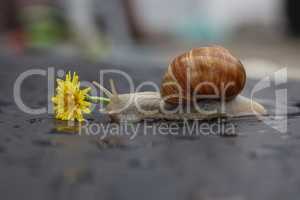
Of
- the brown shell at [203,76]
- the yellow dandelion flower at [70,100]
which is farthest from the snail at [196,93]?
the yellow dandelion flower at [70,100]

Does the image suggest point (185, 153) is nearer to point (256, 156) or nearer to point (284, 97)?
point (256, 156)

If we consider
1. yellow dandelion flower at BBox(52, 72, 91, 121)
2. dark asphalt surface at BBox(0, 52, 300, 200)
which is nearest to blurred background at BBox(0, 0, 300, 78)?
yellow dandelion flower at BBox(52, 72, 91, 121)

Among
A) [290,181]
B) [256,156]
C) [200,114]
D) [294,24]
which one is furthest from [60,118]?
[294,24]

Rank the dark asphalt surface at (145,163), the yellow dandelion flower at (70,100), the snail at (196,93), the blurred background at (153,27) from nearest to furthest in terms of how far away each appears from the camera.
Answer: the dark asphalt surface at (145,163)
the yellow dandelion flower at (70,100)
the snail at (196,93)
the blurred background at (153,27)

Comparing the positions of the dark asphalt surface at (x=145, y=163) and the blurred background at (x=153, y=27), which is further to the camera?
the blurred background at (x=153, y=27)

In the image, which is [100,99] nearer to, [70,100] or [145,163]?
[70,100]

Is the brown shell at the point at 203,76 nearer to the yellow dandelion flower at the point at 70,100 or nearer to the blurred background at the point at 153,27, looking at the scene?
the yellow dandelion flower at the point at 70,100

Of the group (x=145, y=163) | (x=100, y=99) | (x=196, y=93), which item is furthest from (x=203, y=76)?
(x=145, y=163)
